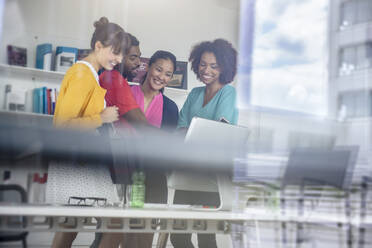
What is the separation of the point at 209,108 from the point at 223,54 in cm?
38

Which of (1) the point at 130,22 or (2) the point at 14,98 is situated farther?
(1) the point at 130,22

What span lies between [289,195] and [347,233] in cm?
39

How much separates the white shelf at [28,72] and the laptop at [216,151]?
85 cm

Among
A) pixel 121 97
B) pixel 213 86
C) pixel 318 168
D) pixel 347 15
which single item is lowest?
pixel 318 168

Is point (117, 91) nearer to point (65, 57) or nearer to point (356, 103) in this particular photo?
point (65, 57)

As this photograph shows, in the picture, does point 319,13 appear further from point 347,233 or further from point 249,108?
point 347,233

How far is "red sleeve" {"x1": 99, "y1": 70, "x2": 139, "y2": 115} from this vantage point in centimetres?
237

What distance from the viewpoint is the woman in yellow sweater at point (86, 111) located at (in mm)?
1995

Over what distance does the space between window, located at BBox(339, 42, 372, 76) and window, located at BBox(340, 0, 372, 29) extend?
0.16 m

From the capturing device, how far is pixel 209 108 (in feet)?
8.53

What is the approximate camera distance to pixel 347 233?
90.5 inches

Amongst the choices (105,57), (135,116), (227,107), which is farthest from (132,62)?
(227,107)

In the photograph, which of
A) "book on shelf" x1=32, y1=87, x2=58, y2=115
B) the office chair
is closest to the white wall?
"book on shelf" x1=32, y1=87, x2=58, y2=115

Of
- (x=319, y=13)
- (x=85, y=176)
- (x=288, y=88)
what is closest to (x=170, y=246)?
(x=85, y=176)
